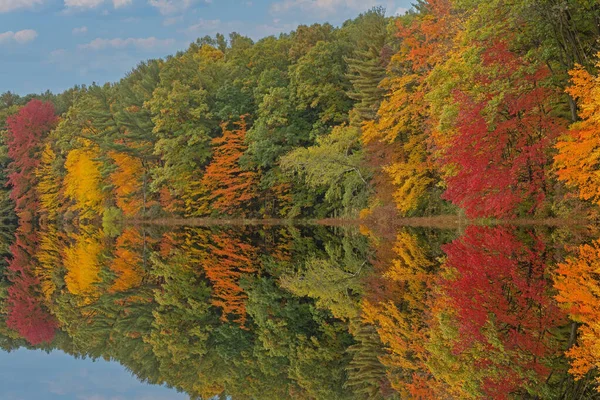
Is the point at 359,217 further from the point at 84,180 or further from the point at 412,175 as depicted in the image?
the point at 84,180

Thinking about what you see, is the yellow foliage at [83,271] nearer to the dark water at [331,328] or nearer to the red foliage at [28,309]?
the dark water at [331,328]

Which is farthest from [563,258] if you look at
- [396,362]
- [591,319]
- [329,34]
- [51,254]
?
[329,34]

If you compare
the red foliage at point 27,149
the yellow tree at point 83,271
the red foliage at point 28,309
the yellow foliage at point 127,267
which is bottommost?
the yellow foliage at point 127,267

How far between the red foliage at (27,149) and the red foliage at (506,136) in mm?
61011

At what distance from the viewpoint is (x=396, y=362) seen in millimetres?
8562

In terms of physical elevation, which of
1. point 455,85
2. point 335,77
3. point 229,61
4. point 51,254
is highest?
point 229,61

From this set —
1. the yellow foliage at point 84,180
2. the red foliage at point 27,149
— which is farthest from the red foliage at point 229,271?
the red foliage at point 27,149

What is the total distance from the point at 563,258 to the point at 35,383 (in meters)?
10.6

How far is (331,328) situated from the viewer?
1145 centimetres

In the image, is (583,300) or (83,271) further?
(83,271)

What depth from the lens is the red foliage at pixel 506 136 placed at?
23.2 metres

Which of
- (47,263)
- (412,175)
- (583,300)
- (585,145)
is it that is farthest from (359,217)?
(583,300)

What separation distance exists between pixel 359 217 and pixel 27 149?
5001 centimetres

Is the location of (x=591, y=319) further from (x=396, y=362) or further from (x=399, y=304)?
(x=399, y=304)
